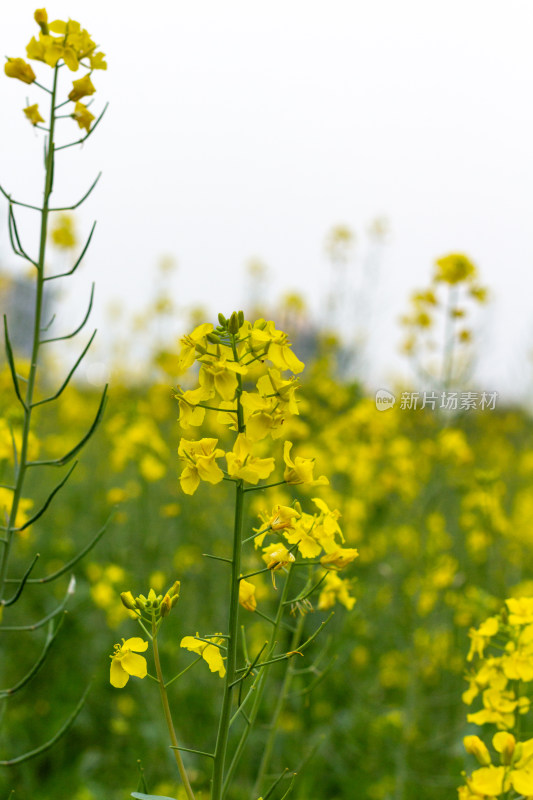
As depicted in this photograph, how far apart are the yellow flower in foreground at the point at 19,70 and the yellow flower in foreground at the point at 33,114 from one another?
6cm

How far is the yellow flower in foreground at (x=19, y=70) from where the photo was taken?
4.70ft

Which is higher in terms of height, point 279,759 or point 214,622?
point 214,622

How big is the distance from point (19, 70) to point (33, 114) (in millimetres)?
90

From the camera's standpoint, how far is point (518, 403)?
13336 millimetres

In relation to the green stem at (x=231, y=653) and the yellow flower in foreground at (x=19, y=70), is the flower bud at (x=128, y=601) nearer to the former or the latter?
the green stem at (x=231, y=653)

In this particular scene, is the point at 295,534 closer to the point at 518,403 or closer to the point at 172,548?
the point at 172,548

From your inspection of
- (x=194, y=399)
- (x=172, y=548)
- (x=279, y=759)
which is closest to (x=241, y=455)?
(x=194, y=399)

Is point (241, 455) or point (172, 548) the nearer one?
point (241, 455)

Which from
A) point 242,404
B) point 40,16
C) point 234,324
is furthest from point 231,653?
point 40,16

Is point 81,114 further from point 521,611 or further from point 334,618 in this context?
point 334,618

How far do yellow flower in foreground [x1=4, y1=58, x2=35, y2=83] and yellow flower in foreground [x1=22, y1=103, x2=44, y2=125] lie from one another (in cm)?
6

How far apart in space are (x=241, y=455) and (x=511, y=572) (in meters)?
4.69

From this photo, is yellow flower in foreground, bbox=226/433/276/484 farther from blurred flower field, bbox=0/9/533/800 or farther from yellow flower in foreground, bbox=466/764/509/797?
yellow flower in foreground, bbox=466/764/509/797

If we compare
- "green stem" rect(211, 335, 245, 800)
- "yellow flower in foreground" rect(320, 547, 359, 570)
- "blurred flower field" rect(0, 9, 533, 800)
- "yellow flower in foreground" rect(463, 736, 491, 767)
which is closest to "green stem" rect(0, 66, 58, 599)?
"blurred flower field" rect(0, 9, 533, 800)
